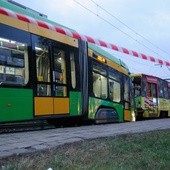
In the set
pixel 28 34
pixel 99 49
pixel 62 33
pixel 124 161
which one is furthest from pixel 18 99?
pixel 99 49

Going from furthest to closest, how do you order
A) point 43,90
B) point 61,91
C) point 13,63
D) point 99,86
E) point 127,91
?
point 127,91 → point 99,86 → point 61,91 → point 43,90 → point 13,63

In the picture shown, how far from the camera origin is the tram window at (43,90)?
1203 centimetres

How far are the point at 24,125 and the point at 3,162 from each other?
19.0 ft

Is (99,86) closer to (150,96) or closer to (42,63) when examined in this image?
(42,63)

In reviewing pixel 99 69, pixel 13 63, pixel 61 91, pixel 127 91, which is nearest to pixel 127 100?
pixel 127 91

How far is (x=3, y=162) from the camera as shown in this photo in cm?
610

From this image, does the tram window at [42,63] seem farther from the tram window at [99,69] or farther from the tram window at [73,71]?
the tram window at [99,69]

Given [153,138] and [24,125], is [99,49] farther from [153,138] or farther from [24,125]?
[153,138]

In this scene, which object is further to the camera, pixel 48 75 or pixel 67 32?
pixel 67 32

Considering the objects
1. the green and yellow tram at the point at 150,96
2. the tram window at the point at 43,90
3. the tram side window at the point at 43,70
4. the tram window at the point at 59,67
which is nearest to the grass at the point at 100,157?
the tram window at the point at 43,90

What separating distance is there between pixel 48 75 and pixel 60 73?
0.72 m

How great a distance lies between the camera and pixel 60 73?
43.5 ft

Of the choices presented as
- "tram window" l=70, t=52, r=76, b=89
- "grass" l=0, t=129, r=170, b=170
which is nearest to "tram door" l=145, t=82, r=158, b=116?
"tram window" l=70, t=52, r=76, b=89

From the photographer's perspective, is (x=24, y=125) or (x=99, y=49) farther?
(x=99, y=49)
